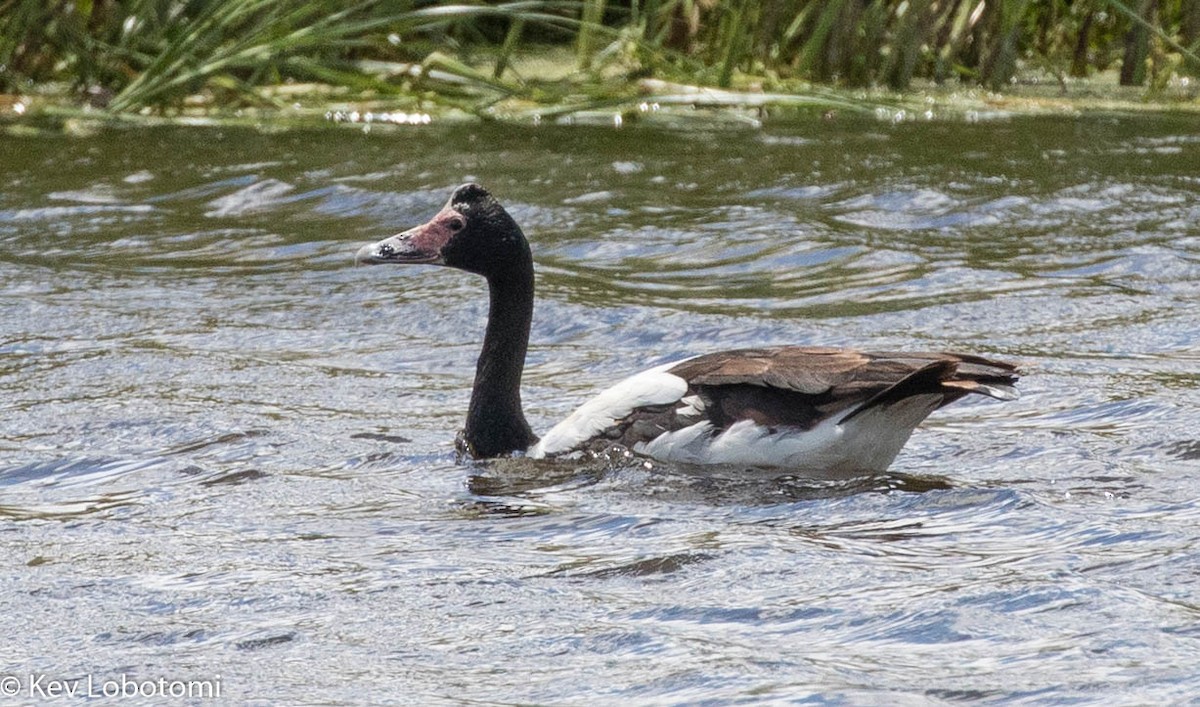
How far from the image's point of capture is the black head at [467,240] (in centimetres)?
611

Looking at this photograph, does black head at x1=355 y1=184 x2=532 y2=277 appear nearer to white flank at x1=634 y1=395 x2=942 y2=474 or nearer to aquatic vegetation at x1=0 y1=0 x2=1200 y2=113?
white flank at x1=634 y1=395 x2=942 y2=474

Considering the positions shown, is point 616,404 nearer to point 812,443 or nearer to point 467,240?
point 812,443

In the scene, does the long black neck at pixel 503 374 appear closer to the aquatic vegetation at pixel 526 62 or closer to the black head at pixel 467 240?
the black head at pixel 467 240

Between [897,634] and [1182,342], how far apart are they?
136 inches

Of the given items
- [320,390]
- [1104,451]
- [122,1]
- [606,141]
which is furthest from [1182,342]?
[122,1]

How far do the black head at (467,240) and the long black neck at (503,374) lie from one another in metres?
0.06

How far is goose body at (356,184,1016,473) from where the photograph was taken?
5.26 meters

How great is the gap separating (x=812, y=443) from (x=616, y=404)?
1.98ft

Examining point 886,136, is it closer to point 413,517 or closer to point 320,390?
point 320,390

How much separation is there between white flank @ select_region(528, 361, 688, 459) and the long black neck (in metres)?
0.20

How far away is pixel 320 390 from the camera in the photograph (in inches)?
265
